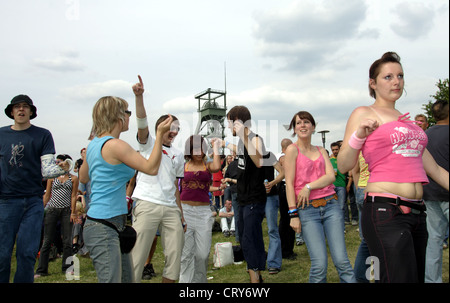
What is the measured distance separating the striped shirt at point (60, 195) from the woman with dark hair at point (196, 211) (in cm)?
359

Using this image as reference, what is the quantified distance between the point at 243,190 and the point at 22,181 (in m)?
2.88

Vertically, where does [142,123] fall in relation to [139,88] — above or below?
below

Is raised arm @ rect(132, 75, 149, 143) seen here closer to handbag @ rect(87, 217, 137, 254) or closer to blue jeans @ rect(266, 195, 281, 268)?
handbag @ rect(87, 217, 137, 254)

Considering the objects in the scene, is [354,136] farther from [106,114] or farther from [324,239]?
[106,114]

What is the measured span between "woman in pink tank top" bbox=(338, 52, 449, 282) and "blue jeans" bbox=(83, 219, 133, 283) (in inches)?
77.9

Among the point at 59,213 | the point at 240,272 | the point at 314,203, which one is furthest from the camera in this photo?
the point at 59,213

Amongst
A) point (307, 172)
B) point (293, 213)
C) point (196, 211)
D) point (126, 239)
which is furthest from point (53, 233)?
point (307, 172)

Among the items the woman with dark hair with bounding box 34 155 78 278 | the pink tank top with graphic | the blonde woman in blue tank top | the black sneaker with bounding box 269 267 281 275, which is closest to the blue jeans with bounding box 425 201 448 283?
the pink tank top with graphic

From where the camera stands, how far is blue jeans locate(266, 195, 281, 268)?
6.92m

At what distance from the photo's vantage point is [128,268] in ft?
11.0

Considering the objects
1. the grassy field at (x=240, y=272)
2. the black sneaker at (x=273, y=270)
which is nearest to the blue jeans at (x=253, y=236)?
the grassy field at (x=240, y=272)

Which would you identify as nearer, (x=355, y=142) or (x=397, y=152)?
(x=397, y=152)

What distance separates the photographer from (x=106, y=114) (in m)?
3.31
